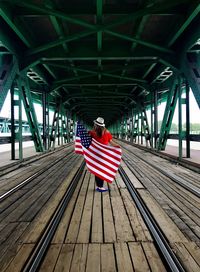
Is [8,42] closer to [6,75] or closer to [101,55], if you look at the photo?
[6,75]

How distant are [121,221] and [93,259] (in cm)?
131

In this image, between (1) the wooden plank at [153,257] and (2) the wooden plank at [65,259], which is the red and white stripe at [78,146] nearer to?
(2) the wooden plank at [65,259]

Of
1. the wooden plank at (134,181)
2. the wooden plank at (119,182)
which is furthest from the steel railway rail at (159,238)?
the wooden plank at (119,182)

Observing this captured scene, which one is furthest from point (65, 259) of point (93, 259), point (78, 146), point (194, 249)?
point (78, 146)

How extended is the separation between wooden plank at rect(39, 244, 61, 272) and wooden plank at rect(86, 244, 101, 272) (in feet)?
1.43

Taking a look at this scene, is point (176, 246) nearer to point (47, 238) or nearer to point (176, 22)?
point (47, 238)

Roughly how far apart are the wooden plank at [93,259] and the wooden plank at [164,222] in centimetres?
115

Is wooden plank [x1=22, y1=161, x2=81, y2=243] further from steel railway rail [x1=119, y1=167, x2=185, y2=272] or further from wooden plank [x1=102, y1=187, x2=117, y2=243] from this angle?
steel railway rail [x1=119, y1=167, x2=185, y2=272]

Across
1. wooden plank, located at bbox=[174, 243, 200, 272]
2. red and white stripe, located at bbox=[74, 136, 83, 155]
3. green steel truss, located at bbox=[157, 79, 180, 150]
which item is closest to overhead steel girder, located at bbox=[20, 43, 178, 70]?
green steel truss, located at bbox=[157, 79, 180, 150]

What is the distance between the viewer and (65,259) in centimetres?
301

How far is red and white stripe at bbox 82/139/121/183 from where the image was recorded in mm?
6000

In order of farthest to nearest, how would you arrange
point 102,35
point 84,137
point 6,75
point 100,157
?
point 102,35, point 6,75, point 84,137, point 100,157

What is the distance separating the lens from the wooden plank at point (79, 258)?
9.21ft

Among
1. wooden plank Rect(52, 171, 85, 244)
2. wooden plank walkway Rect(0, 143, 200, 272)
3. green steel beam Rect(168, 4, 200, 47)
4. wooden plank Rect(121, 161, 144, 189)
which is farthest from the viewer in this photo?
green steel beam Rect(168, 4, 200, 47)
